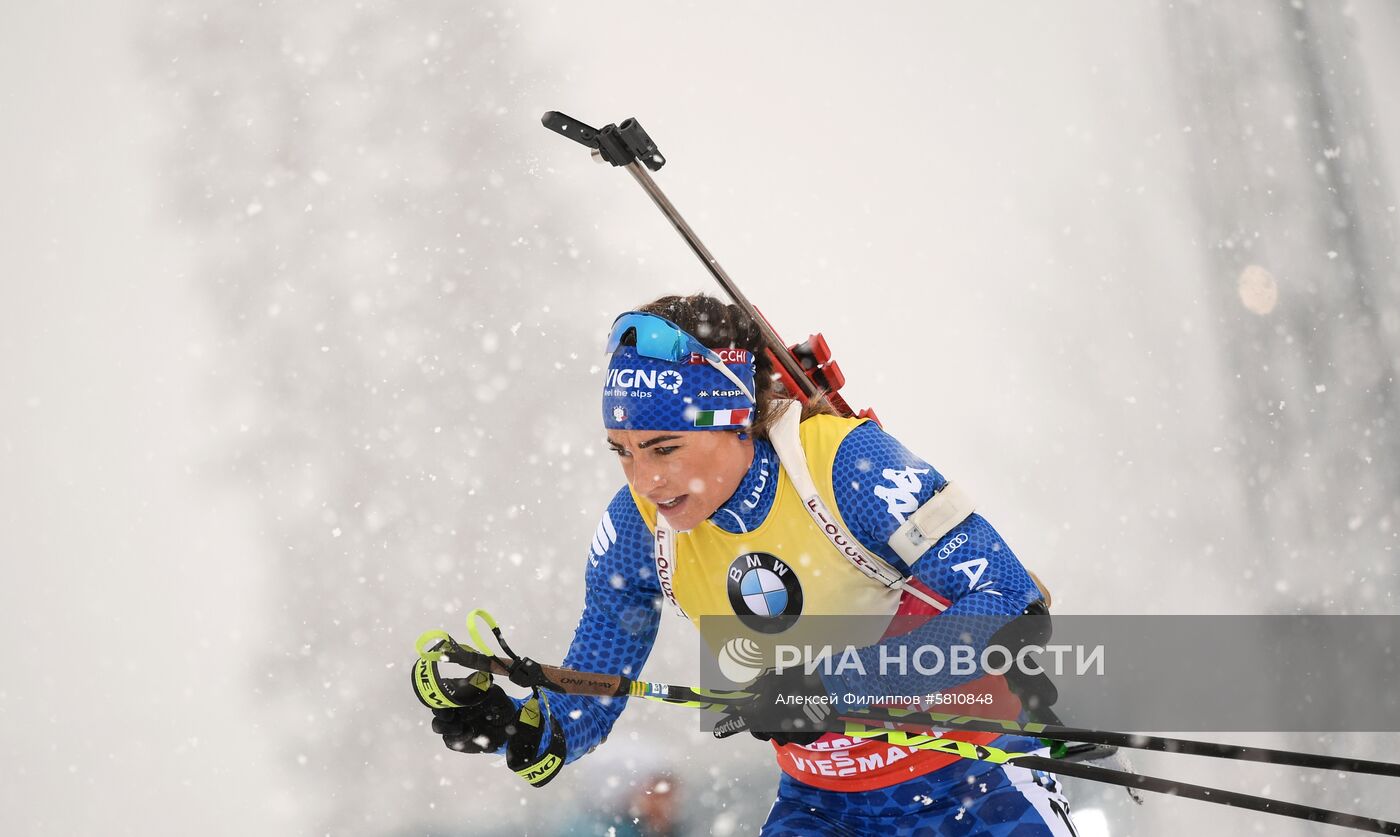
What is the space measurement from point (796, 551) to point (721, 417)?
31cm

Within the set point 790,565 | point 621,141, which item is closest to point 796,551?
point 790,565

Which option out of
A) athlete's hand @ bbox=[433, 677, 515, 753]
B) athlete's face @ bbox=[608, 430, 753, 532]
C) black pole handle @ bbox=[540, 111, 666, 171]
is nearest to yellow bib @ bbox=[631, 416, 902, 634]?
athlete's face @ bbox=[608, 430, 753, 532]

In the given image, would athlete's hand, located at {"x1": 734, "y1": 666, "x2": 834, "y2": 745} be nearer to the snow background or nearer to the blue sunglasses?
the blue sunglasses

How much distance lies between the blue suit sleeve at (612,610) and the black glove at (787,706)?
1.64 ft

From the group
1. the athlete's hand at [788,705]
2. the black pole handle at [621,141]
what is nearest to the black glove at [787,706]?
the athlete's hand at [788,705]

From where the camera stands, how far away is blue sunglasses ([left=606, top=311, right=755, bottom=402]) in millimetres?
2168

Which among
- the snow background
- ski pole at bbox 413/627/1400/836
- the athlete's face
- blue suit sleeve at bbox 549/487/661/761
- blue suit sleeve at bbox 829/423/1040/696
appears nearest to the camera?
ski pole at bbox 413/627/1400/836

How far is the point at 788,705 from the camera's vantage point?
1.91 meters

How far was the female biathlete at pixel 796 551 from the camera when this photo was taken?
2.04 m

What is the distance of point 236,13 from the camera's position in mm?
4883

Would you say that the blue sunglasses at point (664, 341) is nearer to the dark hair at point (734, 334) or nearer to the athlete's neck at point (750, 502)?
the dark hair at point (734, 334)

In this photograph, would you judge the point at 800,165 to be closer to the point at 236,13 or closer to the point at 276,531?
the point at 236,13

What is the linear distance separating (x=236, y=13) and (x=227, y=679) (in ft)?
9.63

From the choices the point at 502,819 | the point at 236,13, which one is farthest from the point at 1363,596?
the point at 236,13
